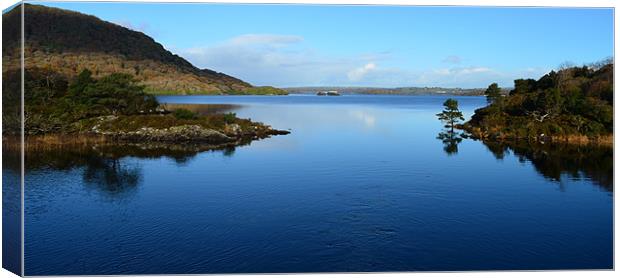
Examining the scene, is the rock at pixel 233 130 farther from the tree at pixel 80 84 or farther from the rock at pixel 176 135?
the tree at pixel 80 84

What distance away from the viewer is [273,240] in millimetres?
10000

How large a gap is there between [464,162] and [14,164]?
47.1 ft

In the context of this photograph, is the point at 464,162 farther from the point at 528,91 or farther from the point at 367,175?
the point at 528,91

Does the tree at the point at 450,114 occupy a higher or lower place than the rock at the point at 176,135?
higher

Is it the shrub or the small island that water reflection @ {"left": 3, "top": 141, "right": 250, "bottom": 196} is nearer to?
the small island

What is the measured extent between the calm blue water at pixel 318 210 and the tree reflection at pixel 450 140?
531mm

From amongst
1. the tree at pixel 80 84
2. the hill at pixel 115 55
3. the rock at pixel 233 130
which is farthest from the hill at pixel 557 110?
the tree at pixel 80 84

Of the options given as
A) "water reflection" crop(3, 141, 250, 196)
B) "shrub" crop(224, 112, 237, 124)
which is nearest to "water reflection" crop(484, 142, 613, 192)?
"water reflection" crop(3, 141, 250, 196)

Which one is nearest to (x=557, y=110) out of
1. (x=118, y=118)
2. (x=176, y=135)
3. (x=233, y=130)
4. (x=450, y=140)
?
(x=450, y=140)

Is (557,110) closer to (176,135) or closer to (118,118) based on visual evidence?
(176,135)

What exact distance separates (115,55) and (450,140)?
2660 centimetres

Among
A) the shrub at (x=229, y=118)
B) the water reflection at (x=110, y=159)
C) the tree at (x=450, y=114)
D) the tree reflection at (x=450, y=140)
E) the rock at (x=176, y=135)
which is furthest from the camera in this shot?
the tree at (x=450, y=114)

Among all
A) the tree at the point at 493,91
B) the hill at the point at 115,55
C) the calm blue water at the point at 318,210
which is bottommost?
the calm blue water at the point at 318,210

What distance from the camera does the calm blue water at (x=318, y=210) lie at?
9141mm
